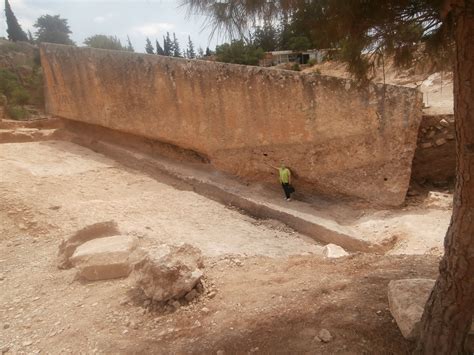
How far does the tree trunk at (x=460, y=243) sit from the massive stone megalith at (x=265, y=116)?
422 centimetres

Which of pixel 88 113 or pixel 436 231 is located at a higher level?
pixel 88 113

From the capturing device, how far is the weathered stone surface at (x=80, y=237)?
4027mm

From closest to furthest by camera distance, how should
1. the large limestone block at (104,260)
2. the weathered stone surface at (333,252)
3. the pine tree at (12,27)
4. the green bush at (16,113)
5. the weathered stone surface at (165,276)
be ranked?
the weathered stone surface at (165,276) → the large limestone block at (104,260) → the weathered stone surface at (333,252) → the green bush at (16,113) → the pine tree at (12,27)

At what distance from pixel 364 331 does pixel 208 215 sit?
12.2ft

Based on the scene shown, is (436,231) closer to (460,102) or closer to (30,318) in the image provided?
(460,102)

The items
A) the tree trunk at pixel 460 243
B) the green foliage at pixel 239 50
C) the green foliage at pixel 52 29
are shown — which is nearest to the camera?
the tree trunk at pixel 460 243

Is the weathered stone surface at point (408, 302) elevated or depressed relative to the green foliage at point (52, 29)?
depressed

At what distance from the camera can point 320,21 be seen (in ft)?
7.15

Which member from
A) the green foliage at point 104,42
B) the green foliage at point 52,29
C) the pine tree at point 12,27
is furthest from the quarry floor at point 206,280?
the pine tree at point 12,27

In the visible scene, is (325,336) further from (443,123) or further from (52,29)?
(52,29)

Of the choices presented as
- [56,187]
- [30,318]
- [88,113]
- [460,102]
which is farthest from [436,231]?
[88,113]

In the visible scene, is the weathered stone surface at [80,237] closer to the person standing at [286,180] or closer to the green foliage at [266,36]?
the person standing at [286,180]

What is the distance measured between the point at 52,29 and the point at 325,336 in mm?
34599

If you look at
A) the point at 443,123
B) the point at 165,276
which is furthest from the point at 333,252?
the point at 443,123
